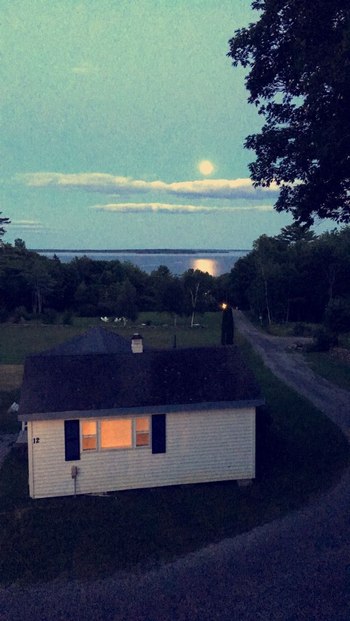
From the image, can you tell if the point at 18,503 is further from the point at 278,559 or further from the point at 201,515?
the point at 278,559

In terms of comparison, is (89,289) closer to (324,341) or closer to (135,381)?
(324,341)

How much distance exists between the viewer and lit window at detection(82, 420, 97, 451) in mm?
15320

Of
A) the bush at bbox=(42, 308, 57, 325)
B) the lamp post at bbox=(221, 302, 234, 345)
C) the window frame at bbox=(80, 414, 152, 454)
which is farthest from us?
the bush at bbox=(42, 308, 57, 325)

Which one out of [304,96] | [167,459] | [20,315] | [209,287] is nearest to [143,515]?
[167,459]

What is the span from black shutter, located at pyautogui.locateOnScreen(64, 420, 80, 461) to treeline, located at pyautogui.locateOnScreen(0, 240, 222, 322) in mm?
47667

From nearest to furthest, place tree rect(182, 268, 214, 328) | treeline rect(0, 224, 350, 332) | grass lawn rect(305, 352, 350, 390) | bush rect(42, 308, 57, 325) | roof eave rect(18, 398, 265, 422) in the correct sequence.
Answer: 1. roof eave rect(18, 398, 265, 422)
2. grass lawn rect(305, 352, 350, 390)
3. treeline rect(0, 224, 350, 332)
4. tree rect(182, 268, 214, 328)
5. bush rect(42, 308, 57, 325)

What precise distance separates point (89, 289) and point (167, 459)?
68403 millimetres

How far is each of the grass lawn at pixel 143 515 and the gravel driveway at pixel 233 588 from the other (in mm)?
550

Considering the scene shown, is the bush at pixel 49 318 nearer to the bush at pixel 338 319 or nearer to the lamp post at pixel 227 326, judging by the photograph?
the bush at pixel 338 319

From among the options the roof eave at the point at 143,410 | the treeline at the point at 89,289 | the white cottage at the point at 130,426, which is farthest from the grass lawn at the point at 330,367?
the treeline at the point at 89,289

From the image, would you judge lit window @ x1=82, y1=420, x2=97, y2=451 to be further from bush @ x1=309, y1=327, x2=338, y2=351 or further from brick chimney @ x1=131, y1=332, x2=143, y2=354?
bush @ x1=309, y1=327, x2=338, y2=351

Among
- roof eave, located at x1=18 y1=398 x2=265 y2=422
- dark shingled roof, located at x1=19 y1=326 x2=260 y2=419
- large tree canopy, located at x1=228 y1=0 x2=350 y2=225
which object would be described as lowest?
roof eave, located at x1=18 y1=398 x2=265 y2=422

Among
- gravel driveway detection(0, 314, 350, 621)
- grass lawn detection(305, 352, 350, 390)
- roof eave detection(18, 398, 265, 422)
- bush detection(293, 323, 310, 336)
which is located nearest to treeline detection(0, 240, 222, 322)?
bush detection(293, 323, 310, 336)

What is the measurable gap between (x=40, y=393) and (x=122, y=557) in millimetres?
5646
